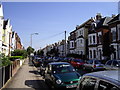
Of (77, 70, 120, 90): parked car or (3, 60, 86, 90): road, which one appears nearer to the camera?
(77, 70, 120, 90): parked car

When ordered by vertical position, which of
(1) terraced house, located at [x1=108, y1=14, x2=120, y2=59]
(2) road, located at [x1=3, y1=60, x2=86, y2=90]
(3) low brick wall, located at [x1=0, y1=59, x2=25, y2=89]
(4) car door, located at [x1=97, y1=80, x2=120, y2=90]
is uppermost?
(1) terraced house, located at [x1=108, y1=14, x2=120, y2=59]

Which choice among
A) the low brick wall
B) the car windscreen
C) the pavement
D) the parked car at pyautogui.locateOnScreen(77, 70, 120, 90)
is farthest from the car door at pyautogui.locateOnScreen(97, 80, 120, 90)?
the low brick wall

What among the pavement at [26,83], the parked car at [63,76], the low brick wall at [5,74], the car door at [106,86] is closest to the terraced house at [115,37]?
the pavement at [26,83]

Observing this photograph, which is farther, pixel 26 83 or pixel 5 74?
pixel 26 83

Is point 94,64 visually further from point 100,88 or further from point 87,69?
point 100,88

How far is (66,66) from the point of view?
34.5ft

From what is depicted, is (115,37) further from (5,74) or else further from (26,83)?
(5,74)

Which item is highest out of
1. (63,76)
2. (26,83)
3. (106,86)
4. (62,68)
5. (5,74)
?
(106,86)

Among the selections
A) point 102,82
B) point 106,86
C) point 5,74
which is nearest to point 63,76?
point 5,74

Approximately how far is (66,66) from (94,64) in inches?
364

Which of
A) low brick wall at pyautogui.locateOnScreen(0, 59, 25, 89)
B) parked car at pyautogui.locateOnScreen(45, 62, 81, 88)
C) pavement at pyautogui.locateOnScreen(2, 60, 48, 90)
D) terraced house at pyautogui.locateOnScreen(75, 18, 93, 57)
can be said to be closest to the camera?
parked car at pyautogui.locateOnScreen(45, 62, 81, 88)

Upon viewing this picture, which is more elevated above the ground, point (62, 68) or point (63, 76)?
point (62, 68)

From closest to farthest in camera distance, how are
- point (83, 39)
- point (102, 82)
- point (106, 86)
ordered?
1. point (106, 86)
2. point (102, 82)
3. point (83, 39)

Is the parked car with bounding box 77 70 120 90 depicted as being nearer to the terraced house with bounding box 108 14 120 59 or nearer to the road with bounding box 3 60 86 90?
the road with bounding box 3 60 86 90
